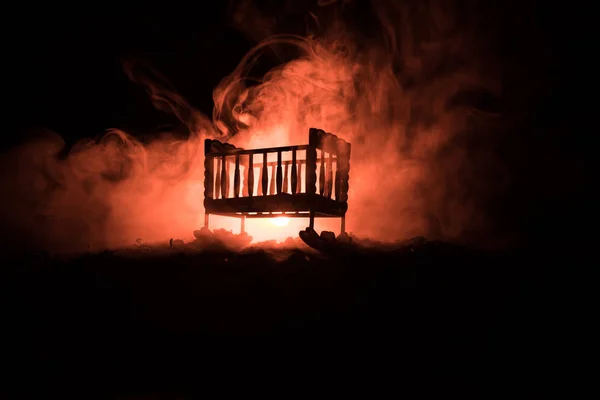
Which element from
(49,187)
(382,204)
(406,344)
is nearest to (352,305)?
(406,344)

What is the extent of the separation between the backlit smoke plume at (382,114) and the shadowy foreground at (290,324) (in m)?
2.67

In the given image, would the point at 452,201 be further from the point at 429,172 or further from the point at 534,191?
the point at 534,191

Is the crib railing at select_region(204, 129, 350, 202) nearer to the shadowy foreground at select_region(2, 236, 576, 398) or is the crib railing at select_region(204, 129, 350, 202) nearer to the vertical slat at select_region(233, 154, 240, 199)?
the vertical slat at select_region(233, 154, 240, 199)

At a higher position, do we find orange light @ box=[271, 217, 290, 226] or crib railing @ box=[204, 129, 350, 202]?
crib railing @ box=[204, 129, 350, 202]

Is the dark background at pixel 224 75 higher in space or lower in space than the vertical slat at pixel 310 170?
higher

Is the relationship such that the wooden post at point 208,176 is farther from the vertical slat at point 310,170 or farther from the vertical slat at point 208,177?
the vertical slat at point 310,170

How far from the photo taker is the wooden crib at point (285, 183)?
305 inches

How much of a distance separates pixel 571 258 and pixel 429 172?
4161 millimetres

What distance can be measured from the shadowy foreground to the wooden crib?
647 millimetres

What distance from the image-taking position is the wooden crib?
7758 millimetres

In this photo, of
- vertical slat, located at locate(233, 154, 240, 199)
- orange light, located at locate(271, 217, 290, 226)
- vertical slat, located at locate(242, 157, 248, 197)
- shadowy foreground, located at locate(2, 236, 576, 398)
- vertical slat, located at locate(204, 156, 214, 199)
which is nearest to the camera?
shadowy foreground, located at locate(2, 236, 576, 398)

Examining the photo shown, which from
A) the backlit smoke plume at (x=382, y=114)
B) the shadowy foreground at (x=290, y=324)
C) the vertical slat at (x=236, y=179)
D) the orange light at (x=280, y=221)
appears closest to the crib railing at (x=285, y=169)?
the vertical slat at (x=236, y=179)

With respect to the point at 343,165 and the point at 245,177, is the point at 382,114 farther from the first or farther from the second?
the point at 245,177

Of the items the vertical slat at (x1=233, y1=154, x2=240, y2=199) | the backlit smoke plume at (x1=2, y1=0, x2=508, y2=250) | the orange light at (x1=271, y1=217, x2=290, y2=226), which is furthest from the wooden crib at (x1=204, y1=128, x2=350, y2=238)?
the backlit smoke plume at (x1=2, y1=0, x2=508, y2=250)
